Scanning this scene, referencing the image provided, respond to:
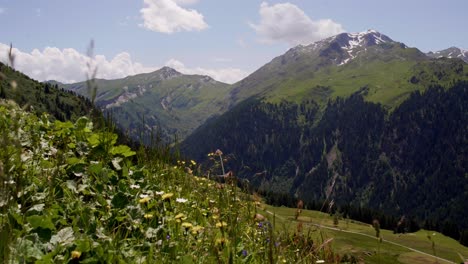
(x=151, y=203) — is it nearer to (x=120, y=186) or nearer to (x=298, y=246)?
(x=120, y=186)

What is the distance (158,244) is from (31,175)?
206cm

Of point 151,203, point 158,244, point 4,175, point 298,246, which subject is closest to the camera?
point 4,175

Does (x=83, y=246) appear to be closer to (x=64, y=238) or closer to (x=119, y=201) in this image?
(x=64, y=238)

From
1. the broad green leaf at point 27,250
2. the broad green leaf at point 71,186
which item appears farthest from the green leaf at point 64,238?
the broad green leaf at point 71,186

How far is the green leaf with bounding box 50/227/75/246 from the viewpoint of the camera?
3.62m

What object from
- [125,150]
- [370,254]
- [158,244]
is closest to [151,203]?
[158,244]

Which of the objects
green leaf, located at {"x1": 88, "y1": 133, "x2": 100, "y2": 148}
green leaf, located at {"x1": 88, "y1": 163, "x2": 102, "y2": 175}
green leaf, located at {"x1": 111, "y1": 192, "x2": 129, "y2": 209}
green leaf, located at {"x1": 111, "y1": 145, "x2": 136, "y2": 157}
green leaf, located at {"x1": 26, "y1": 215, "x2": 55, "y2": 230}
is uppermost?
green leaf, located at {"x1": 88, "y1": 133, "x2": 100, "y2": 148}

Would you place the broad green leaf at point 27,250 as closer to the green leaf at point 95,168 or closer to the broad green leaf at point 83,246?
the broad green leaf at point 83,246

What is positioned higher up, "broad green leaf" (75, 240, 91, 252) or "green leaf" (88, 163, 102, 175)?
"green leaf" (88, 163, 102, 175)

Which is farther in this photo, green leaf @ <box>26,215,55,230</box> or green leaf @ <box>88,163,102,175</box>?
green leaf @ <box>88,163,102,175</box>

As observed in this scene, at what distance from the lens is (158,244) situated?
13.9 feet

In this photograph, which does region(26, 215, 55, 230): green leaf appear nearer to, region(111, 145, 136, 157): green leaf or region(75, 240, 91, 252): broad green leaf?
region(75, 240, 91, 252): broad green leaf

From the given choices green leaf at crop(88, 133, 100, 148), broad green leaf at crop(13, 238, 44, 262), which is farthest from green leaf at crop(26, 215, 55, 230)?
green leaf at crop(88, 133, 100, 148)

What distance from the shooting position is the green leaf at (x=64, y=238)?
3619 millimetres
